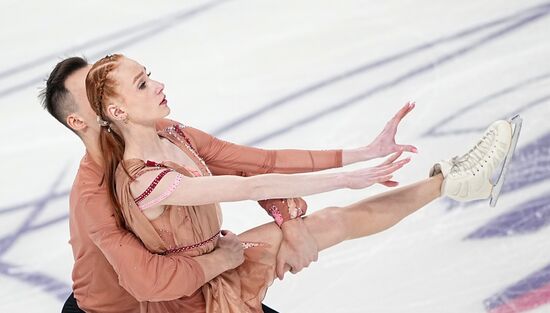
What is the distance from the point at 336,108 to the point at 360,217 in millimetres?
1359

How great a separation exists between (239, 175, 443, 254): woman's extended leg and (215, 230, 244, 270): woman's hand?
0.11 meters

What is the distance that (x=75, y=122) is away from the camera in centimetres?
291

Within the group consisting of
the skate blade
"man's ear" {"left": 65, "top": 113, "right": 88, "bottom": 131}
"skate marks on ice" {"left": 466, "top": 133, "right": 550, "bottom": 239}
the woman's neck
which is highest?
"man's ear" {"left": 65, "top": 113, "right": 88, "bottom": 131}

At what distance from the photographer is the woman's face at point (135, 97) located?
282 centimetres

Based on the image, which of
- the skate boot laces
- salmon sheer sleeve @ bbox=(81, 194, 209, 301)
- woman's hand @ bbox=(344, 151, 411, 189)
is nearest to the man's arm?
salmon sheer sleeve @ bbox=(81, 194, 209, 301)

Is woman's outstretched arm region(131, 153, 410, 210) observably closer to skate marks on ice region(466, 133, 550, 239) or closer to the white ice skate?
the white ice skate

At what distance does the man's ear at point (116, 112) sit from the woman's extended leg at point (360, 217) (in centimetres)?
64

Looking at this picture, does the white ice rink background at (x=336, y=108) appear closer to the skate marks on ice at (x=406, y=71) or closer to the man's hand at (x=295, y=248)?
the skate marks on ice at (x=406, y=71)

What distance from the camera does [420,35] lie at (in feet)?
16.6

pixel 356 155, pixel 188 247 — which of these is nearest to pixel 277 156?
pixel 356 155

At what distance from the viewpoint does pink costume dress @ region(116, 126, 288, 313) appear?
9.39 ft

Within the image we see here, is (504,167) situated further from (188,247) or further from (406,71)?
(406,71)

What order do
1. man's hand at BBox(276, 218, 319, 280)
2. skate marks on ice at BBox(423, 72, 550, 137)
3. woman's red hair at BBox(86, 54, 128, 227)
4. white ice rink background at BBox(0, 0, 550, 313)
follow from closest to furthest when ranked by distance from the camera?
woman's red hair at BBox(86, 54, 128, 227) < man's hand at BBox(276, 218, 319, 280) < white ice rink background at BBox(0, 0, 550, 313) < skate marks on ice at BBox(423, 72, 550, 137)

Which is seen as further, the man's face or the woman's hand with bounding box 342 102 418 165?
the woman's hand with bounding box 342 102 418 165
